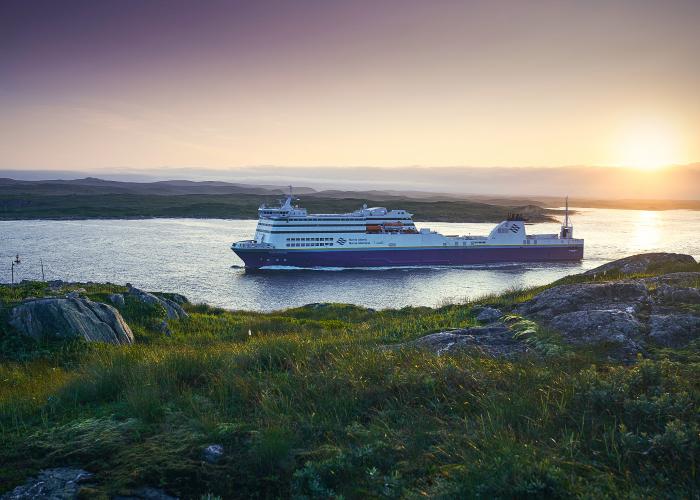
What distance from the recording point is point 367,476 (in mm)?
3260

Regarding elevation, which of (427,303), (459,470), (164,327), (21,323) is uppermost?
(459,470)

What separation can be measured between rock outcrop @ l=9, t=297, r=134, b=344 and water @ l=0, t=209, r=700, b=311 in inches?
744

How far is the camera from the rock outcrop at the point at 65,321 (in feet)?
29.8

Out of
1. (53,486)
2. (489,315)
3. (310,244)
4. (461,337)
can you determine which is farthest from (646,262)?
(310,244)

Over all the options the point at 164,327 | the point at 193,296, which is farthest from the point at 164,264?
the point at 164,327

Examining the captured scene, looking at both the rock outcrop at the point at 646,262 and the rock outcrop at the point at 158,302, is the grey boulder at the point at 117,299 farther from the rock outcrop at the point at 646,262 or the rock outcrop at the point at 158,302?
the rock outcrop at the point at 646,262

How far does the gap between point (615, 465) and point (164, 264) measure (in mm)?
43716

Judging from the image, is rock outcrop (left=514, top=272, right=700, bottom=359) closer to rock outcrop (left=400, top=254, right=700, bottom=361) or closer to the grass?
rock outcrop (left=400, top=254, right=700, bottom=361)

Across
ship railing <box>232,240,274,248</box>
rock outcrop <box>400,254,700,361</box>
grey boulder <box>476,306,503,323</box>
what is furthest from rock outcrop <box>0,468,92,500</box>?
ship railing <box>232,240,274,248</box>

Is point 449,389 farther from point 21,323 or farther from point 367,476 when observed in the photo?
point 21,323

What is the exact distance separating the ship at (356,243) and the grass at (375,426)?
4216cm

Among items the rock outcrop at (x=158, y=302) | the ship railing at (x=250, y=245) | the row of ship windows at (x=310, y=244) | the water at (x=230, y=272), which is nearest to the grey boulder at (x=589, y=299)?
the rock outcrop at (x=158, y=302)

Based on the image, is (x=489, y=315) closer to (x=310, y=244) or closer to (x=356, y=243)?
(x=310, y=244)

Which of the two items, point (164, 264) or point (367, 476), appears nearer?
point (367, 476)
